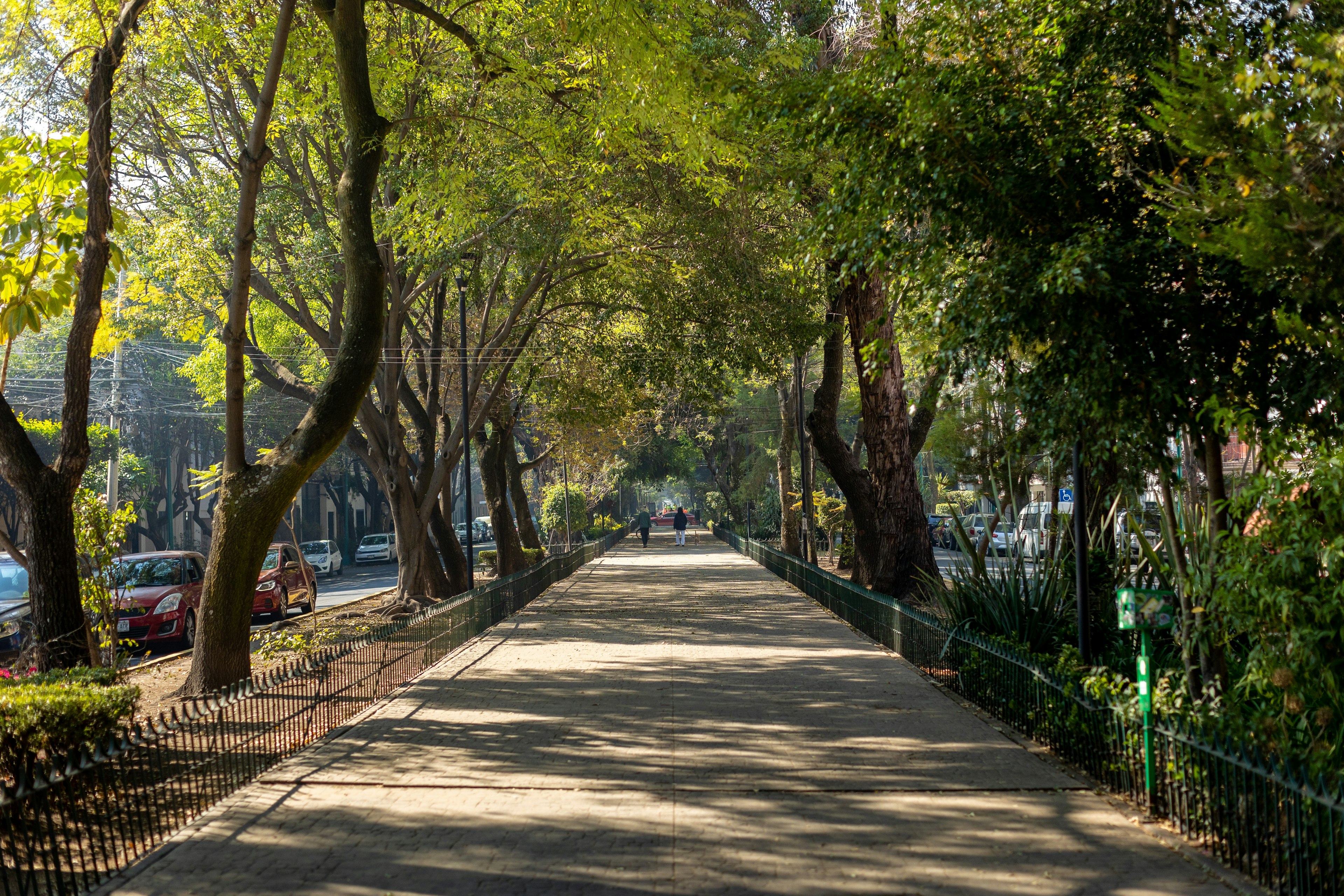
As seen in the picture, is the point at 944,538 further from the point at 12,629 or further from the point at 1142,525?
the point at 12,629

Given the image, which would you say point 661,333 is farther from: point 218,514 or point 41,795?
point 41,795

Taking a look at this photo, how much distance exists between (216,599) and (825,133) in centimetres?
687

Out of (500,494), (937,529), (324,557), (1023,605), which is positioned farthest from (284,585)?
(937,529)

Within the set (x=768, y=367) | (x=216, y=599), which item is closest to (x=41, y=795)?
(x=216, y=599)

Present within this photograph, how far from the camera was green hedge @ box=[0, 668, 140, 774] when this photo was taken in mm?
6590

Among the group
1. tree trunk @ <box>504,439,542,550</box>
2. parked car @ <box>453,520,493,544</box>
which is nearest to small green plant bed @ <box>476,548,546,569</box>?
tree trunk @ <box>504,439,542,550</box>

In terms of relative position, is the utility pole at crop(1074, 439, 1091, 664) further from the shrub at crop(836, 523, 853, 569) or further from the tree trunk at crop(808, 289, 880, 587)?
the shrub at crop(836, 523, 853, 569)

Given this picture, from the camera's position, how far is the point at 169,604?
1712 cm

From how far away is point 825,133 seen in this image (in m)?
7.77

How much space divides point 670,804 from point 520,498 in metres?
27.4

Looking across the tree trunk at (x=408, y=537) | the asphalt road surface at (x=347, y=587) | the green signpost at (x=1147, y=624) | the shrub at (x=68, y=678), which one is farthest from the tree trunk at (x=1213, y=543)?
the tree trunk at (x=408, y=537)

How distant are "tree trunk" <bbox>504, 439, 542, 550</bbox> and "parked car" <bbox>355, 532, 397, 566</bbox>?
1414 centimetres

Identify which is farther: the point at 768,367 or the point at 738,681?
the point at 768,367

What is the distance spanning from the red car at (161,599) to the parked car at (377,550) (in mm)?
30199
